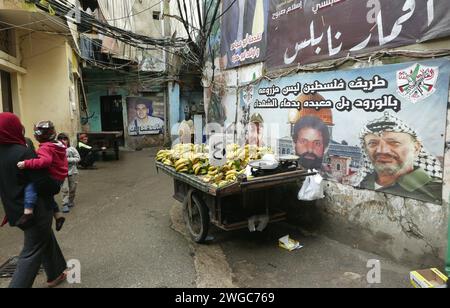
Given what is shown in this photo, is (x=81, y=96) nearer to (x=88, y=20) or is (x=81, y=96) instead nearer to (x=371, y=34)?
(x=88, y=20)

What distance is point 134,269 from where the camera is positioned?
3971 mm

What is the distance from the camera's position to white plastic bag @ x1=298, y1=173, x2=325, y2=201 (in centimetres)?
476

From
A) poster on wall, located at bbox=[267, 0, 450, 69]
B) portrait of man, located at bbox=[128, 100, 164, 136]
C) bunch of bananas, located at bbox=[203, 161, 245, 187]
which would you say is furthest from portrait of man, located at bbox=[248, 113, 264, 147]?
portrait of man, located at bbox=[128, 100, 164, 136]

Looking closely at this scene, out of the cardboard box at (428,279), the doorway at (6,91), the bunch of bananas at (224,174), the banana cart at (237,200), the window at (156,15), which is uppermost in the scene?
the window at (156,15)

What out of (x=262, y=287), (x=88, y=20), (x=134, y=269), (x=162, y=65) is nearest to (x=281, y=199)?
(x=262, y=287)

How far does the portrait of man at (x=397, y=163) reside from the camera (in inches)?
146

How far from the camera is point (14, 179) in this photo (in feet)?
10.2

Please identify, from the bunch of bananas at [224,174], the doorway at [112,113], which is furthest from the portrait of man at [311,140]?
the doorway at [112,113]

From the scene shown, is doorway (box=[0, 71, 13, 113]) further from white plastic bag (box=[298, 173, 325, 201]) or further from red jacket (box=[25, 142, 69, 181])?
white plastic bag (box=[298, 173, 325, 201])

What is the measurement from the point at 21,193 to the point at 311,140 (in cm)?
393

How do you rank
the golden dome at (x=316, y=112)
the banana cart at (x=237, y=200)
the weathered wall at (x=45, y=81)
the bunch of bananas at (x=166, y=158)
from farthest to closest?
1. the weathered wall at (x=45, y=81)
2. the bunch of bananas at (x=166, y=158)
3. the golden dome at (x=316, y=112)
4. the banana cart at (x=237, y=200)

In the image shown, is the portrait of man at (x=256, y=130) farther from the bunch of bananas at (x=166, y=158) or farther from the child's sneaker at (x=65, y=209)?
the child's sneaker at (x=65, y=209)

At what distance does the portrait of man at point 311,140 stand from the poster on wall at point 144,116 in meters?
12.5

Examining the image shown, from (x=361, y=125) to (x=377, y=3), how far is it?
4.92ft
